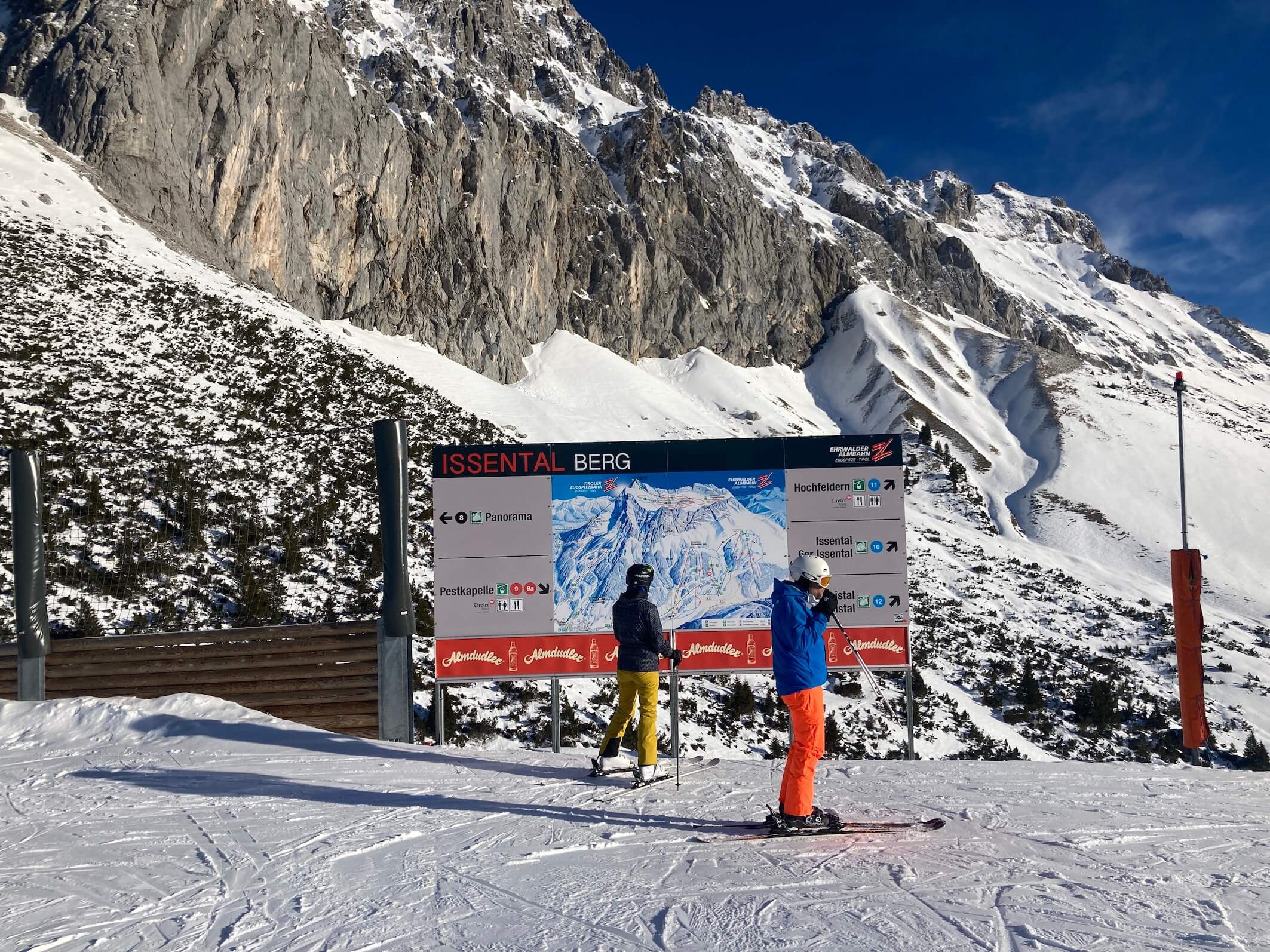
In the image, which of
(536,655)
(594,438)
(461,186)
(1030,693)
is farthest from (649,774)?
(461,186)

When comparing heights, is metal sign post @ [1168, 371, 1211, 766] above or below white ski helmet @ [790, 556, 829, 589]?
below

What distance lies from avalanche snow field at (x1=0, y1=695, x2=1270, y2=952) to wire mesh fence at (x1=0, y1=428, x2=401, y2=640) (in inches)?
95.8

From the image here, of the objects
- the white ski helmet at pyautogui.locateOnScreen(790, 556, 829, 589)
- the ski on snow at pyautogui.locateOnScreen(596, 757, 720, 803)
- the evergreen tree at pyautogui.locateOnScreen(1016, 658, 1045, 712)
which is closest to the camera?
the white ski helmet at pyautogui.locateOnScreen(790, 556, 829, 589)

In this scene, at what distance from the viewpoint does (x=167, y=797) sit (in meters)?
6.36

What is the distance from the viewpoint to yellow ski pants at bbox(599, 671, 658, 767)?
680 centimetres

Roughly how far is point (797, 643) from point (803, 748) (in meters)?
0.69

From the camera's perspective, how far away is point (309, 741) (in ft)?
26.8

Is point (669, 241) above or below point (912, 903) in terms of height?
above

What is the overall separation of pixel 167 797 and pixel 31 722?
9.81ft

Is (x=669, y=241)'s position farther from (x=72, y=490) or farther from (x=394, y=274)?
(x=72, y=490)

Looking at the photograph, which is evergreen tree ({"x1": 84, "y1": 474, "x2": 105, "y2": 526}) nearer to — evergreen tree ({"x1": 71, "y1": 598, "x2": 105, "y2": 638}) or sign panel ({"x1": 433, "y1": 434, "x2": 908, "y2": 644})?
evergreen tree ({"x1": 71, "y1": 598, "x2": 105, "y2": 638})

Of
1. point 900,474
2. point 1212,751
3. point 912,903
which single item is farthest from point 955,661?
point 912,903

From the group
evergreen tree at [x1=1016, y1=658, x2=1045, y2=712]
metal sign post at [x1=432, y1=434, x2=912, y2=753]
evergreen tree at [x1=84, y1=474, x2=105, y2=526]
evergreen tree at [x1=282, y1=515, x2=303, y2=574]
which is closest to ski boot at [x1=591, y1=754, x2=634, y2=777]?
metal sign post at [x1=432, y1=434, x2=912, y2=753]

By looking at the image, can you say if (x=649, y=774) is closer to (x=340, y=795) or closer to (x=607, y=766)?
(x=607, y=766)
